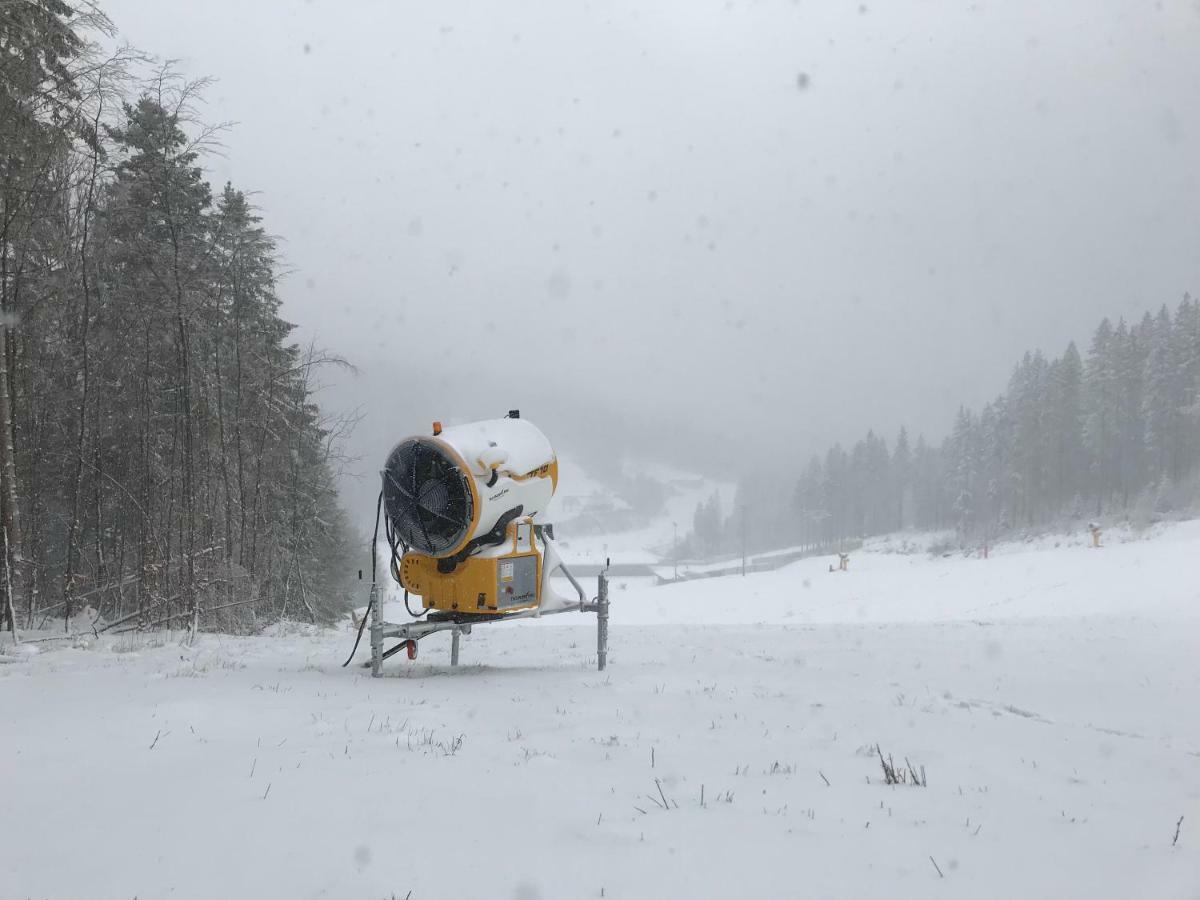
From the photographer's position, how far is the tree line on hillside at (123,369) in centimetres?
1001

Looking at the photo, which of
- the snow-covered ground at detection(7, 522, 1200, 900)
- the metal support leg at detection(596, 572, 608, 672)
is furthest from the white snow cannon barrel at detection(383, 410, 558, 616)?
the snow-covered ground at detection(7, 522, 1200, 900)

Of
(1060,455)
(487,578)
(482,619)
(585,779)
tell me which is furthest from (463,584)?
(1060,455)

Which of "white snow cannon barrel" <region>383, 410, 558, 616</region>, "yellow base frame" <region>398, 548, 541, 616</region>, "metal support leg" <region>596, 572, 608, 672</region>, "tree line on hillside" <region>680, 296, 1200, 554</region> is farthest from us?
"tree line on hillside" <region>680, 296, 1200, 554</region>

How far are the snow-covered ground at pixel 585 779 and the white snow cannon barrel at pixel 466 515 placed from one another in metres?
1.04

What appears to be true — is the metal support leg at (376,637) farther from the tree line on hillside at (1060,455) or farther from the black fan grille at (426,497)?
the tree line on hillside at (1060,455)

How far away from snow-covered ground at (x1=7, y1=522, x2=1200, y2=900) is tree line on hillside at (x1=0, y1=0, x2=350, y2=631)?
14.8 ft

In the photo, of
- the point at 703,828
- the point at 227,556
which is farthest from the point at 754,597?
the point at 703,828

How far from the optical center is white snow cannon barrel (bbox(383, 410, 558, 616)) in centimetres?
800

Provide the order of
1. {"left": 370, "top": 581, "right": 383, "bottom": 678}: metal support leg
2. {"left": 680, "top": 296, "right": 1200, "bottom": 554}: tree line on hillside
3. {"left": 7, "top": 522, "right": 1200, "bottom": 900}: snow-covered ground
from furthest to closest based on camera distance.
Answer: {"left": 680, "top": 296, "right": 1200, "bottom": 554}: tree line on hillside → {"left": 370, "top": 581, "right": 383, "bottom": 678}: metal support leg → {"left": 7, "top": 522, "right": 1200, "bottom": 900}: snow-covered ground

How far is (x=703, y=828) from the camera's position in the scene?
367 centimetres

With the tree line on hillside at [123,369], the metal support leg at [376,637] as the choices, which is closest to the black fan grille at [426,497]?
the metal support leg at [376,637]

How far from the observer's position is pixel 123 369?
621 inches

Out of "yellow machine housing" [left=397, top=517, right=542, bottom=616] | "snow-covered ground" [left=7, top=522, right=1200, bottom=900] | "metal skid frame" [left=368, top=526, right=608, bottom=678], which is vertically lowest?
"snow-covered ground" [left=7, top=522, right=1200, bottom=900]

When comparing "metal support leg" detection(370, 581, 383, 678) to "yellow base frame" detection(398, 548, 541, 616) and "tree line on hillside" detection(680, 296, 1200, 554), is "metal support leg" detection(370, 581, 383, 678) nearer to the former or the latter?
"yellow base frame" detection(398, 548, 541, 616)
